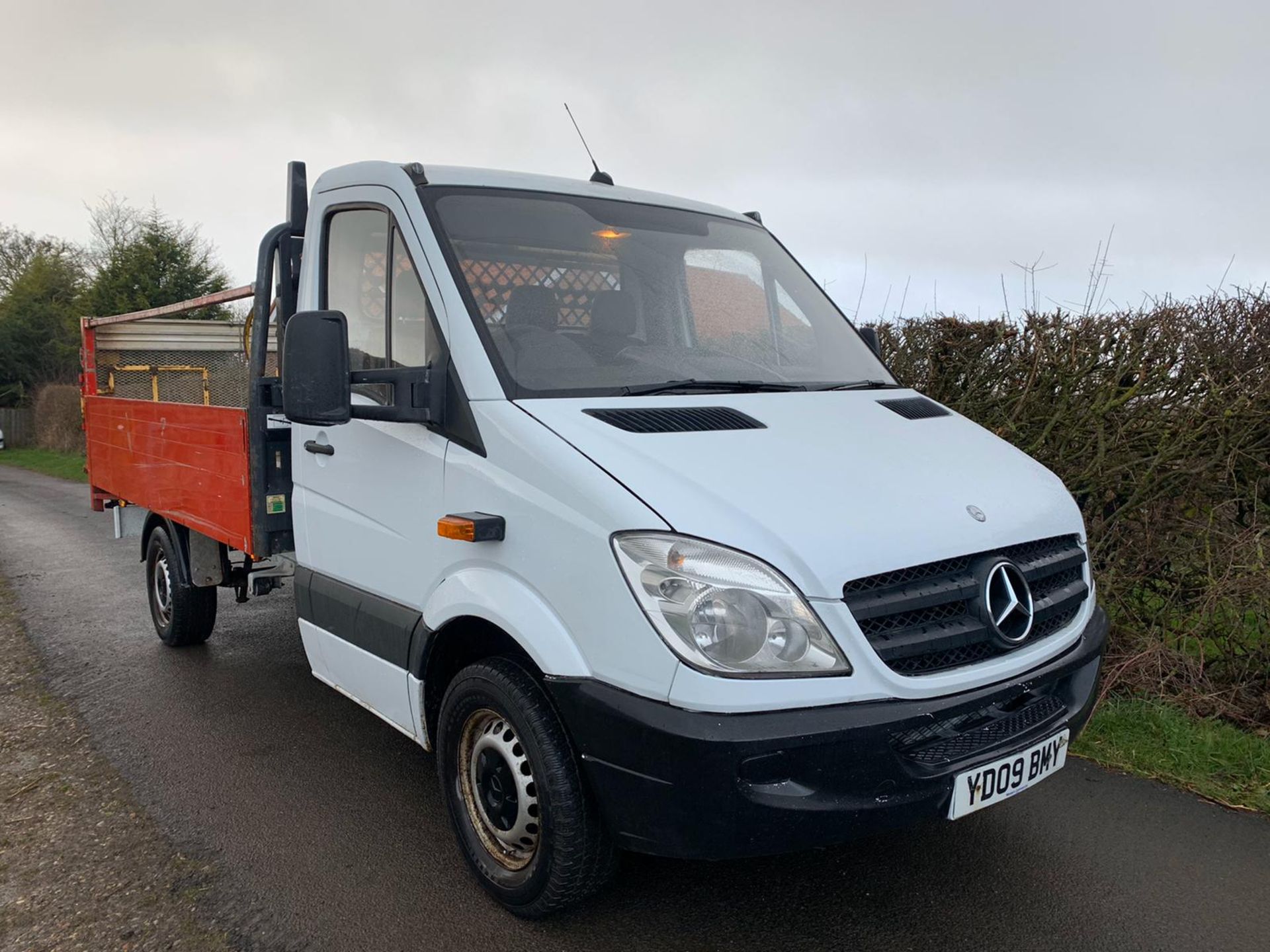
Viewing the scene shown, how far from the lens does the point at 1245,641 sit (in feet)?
16.1

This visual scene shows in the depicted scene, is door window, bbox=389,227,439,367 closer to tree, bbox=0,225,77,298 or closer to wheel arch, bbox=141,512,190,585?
wheel arch, bbox=141,512,190,585

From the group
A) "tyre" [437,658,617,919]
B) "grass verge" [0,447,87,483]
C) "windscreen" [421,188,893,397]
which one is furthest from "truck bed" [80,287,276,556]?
"grass verge" [0,447,87,483]

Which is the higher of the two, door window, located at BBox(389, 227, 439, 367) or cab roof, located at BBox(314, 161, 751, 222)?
cab roof, located at BBox(314, 161, 751, 222)

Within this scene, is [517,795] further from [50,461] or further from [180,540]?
[50,461]

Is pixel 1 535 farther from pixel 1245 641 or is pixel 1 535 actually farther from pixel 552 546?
pixel 1245 641

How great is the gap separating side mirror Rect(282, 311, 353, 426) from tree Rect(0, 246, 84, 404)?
125ft

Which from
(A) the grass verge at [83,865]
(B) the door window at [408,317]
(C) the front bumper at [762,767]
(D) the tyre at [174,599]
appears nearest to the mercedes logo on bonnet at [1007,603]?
(C) the front bumper at [762,767]

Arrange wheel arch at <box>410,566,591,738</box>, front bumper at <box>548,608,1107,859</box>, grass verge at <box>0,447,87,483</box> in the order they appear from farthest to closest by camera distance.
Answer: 1. grass verge at <box>0,447,87,483</box>
2. wheel arch at <box>410,566,591,738</box>
3. front bumper at <box>548,608,1107,859</box>

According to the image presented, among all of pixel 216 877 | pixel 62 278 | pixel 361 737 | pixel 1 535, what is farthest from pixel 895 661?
pixel 62 278

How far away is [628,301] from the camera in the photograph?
3725 mm

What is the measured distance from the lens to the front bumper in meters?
2.52

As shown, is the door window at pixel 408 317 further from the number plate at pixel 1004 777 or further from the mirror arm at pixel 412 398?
the number plate at pixel 1004 777

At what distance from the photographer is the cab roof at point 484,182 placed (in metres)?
3.68

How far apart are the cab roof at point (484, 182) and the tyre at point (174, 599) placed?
3.04 meters
